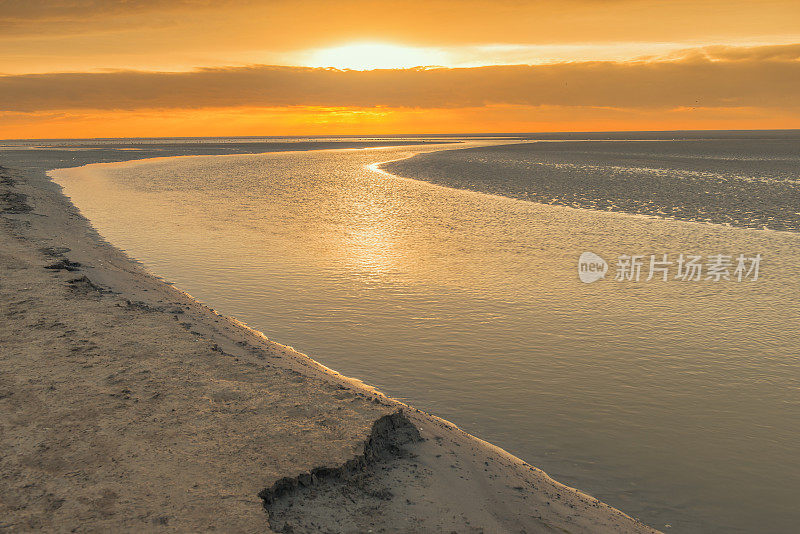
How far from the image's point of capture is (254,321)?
37.6ft

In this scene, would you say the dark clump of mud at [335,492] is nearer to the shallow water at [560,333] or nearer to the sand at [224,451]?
the sand at [224,451]

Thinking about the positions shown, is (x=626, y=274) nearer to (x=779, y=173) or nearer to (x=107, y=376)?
(x=107, y=376)

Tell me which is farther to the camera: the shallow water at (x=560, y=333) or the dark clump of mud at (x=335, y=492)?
the shallow water at (x=560, y=333)

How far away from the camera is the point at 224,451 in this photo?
18.9 ft

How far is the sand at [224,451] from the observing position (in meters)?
4.93

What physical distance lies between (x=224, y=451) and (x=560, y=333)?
6674 mm

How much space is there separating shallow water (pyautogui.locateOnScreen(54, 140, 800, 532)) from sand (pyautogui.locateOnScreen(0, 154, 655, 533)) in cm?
79

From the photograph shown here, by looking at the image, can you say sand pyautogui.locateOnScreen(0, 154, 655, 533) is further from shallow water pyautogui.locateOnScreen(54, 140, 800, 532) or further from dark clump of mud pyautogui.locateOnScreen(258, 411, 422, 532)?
shallow water pyautogui.locateOnScreen(54, 140, 800, 532)

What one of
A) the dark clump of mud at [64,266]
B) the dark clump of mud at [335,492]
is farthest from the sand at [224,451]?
the dark clump of mud at [64,266]

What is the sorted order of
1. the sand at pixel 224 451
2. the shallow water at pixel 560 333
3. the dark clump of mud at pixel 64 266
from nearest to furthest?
the sand at pixel 224 451 → the shallow water at pixel 560 333 → the dark clump of mud at pixel 64 266

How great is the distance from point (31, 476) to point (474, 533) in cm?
383

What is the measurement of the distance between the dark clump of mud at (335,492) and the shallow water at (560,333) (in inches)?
65.9

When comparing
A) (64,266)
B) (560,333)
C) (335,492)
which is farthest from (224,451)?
(64,266)

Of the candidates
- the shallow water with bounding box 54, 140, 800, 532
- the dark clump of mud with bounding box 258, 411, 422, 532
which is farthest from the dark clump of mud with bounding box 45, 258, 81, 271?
the dark clump of mud with bounding box 258, 411, 422, 532
